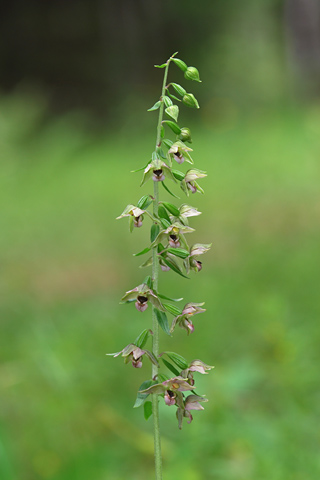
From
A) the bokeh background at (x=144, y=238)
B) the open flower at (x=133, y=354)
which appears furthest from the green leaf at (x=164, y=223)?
the bokeh background at (x=144, y=238)

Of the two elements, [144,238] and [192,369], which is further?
[144,238]

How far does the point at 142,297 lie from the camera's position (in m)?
1.16

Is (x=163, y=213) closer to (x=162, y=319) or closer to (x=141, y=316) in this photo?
(x=162, y=319)

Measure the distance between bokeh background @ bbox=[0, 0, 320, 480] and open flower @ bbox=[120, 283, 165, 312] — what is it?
1.19 m

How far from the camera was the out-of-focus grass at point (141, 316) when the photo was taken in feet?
9.15

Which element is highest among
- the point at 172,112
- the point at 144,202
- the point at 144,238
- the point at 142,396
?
the point at 144,238

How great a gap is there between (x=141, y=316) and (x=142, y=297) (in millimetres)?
4026

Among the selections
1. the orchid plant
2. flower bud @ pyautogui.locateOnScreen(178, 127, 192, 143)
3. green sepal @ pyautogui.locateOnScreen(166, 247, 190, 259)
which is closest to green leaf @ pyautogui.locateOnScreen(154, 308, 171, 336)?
the orchid plant

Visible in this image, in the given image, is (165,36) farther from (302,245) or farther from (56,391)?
(56,391)

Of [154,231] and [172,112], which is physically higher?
[172,112]

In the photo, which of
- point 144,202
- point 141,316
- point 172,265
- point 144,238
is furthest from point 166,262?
point 144,238

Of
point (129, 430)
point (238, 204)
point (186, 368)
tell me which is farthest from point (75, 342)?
point (238, 204)

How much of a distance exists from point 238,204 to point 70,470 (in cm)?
622

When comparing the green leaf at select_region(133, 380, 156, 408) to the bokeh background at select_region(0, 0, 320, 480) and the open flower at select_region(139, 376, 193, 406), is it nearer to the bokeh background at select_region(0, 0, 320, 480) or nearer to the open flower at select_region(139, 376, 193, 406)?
the open flower at select_region(139, 376, 193, 406)
